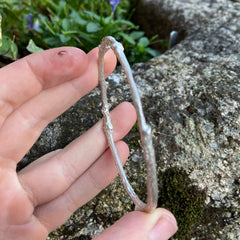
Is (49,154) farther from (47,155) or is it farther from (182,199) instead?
(182,199)

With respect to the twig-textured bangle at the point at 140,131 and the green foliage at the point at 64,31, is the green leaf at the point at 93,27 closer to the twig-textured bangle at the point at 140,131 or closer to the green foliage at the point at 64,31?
the green foliage at the point at 64,31

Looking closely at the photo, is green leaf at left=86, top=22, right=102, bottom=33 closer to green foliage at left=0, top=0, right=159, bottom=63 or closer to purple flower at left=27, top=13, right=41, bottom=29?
green foliage at left=0, top=0, right=159, bottom=63

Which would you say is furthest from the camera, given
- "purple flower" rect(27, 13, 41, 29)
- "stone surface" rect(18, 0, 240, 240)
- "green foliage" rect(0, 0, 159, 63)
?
"purple flower" rect(27, 13, 41, 29)

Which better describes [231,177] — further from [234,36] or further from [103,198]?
[234,36]

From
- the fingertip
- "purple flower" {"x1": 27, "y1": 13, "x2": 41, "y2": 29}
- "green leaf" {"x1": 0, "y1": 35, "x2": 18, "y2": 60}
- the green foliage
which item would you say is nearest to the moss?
the fingertip

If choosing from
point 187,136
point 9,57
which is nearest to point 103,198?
point 187,136

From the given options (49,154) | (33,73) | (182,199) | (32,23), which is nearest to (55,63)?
(33,73)
